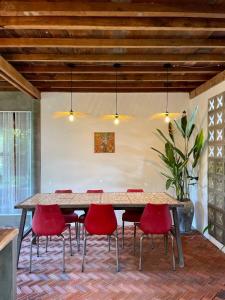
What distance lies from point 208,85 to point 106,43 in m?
2.61

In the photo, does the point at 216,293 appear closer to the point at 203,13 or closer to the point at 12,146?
the point at 203,13

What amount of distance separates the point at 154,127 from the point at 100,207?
310cm

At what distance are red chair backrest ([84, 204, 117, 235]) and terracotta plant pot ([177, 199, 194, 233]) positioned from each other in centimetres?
213

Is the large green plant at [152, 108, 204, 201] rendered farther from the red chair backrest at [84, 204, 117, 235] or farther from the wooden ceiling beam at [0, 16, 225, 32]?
the wooden ceiling beam at [0, 16, 225, 32]

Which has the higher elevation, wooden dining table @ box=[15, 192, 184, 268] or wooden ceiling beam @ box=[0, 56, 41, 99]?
wooden ceiling beam @ box=[0, 56, 41, 99]

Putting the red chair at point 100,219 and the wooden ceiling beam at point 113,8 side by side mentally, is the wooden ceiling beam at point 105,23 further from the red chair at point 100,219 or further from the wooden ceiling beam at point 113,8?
the red chair at point 100,219

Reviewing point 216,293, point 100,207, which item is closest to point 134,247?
point 100,207

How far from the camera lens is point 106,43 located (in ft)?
12.0

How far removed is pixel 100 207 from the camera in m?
3.96

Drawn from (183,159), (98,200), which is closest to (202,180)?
(183,159)

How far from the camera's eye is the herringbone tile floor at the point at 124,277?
337 cm

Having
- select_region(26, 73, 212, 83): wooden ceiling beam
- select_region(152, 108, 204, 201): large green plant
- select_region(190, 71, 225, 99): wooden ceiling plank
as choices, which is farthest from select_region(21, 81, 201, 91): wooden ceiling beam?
select_region(152, 108, 204, 201): large green plant

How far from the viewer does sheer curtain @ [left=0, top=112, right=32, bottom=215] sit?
Answer: 6.45 meters

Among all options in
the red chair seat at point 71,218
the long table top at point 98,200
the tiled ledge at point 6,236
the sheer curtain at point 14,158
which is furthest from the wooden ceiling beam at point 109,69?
the tiled ledge at point 6,236
